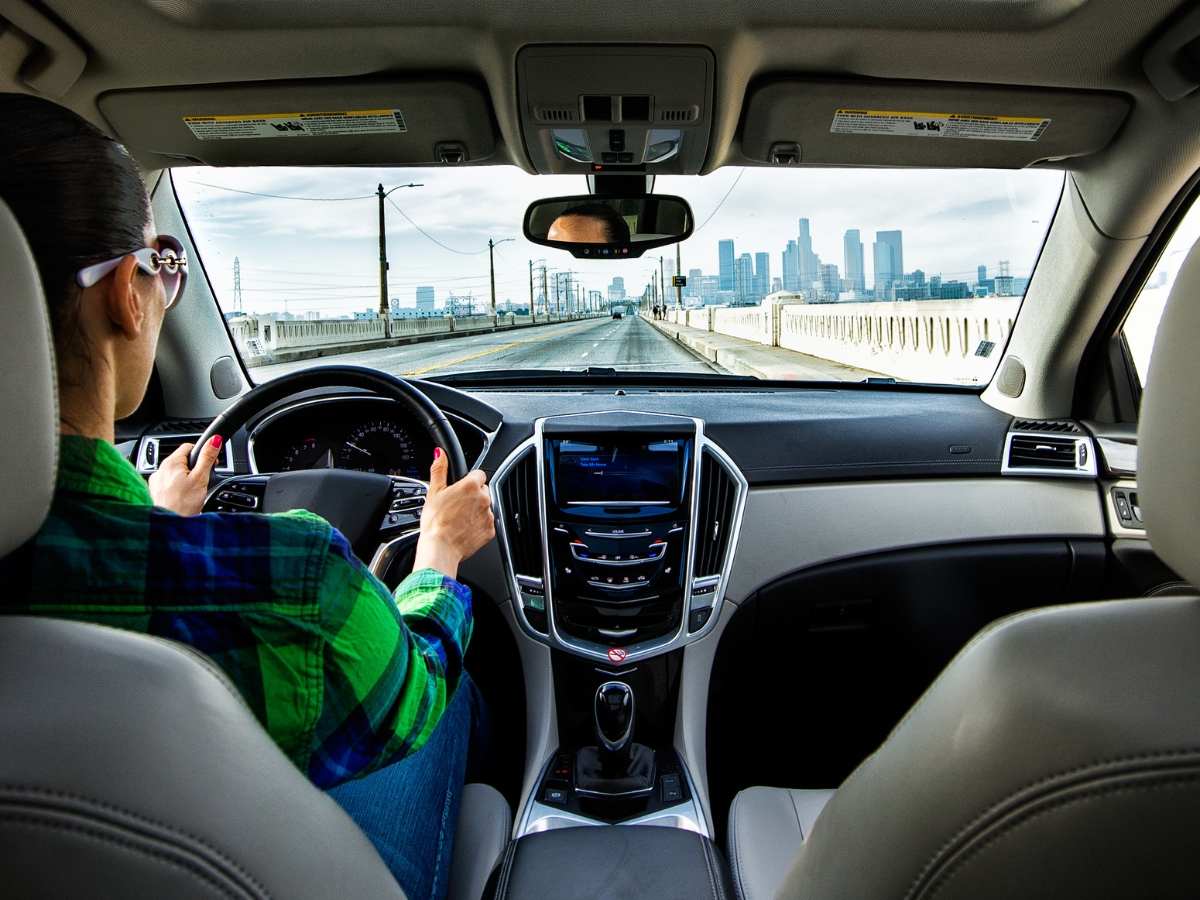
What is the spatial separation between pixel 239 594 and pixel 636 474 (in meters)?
2.08

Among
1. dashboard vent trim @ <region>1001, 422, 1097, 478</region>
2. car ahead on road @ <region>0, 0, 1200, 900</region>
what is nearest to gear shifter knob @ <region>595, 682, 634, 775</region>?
car ahead on road @ <region>0, 0, 1200, 900</region>

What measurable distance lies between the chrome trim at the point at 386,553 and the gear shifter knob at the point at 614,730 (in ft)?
3.11

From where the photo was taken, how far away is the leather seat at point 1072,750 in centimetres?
78

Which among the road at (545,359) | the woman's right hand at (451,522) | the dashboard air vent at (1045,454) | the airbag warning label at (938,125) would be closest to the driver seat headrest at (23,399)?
the woman's right hand at (451,522)

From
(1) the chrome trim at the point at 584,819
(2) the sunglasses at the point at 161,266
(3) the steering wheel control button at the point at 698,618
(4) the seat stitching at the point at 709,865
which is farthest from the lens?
(3) the steering wheel control button at the point at 698,618

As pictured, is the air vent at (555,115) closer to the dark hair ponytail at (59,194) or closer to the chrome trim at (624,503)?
the chrome trim at (624,503)

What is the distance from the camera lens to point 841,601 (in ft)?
10.8

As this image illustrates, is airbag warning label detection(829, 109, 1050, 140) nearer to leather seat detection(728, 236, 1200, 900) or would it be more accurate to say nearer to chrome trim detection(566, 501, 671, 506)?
chrome trim detection(566, 501, 671, 506)

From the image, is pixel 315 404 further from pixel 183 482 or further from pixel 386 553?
pixel 183 482

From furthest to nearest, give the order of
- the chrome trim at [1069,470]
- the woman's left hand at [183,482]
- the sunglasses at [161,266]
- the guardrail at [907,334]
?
1. the guardrail at [907,334]
2. the chrome trim at [1069,470]
3. the woman's left hand at [183,482]
4. the sunglasses at [161,266]

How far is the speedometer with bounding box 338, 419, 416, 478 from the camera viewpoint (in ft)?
10.4

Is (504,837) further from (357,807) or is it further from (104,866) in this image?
(104,866)

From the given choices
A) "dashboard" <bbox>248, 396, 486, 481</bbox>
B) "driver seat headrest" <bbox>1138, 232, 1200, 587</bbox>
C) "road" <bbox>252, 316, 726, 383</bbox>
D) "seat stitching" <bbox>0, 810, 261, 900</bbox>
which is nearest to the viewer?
"seat stitching" <bbox>0, 810, 261, 900</bbox>

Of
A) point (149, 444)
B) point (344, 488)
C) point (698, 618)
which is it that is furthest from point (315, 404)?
point (698, 618)
